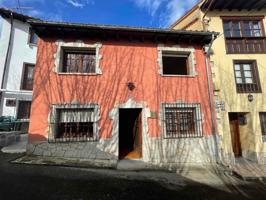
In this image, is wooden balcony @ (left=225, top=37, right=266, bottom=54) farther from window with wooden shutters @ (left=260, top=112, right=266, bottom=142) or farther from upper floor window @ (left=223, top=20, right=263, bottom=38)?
window with wooden shutters @ (left=260, top=112, right=266, bottom=142)

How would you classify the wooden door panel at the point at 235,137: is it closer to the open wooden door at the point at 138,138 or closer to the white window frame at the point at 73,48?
the open wooden door at the point at 138,138

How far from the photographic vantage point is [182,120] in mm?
7406

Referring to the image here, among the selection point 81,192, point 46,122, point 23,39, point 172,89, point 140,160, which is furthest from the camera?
point 23,39

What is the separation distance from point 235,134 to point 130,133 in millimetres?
5602

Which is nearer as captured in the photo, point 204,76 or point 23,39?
point 204,76

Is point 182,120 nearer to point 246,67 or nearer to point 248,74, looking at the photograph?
point 248,74

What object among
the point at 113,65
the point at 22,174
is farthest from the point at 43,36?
the point at 22,174

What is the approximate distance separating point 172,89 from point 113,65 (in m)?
2.98

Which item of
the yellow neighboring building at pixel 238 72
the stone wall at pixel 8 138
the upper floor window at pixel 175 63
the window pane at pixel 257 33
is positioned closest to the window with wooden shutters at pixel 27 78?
the stone wall at pixel 8 138

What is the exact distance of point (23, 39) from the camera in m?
12.4

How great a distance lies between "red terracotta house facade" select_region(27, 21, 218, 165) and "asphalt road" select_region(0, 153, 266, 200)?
115 centimetres

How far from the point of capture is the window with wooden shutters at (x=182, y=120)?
7.20 metres

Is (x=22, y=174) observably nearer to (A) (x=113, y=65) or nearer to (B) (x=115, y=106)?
(B) (x=115, y=106)

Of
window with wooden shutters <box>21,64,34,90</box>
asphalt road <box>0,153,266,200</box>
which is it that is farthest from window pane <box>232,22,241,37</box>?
window with wooden shutters <box>21,64,34,90</box>
